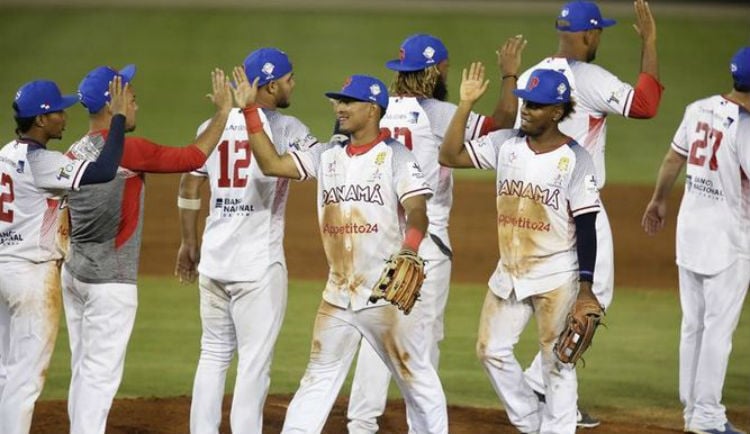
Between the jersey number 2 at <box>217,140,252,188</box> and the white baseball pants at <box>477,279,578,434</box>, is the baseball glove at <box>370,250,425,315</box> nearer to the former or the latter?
the white baseball pants at <box>477,279,578,434</box>

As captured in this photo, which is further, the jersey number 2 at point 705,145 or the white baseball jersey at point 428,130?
the jersey number 2 at point 705,145

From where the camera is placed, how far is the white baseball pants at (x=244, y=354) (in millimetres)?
7633

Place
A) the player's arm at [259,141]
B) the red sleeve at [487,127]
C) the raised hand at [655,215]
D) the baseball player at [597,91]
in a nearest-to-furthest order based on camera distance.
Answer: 1. the player's arm at [259,141]
2. the red sleeve at [487,127]
3. the baseball player at [597,91]
4. the raised hand at [655,215]

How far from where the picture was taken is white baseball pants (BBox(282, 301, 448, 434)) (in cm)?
717

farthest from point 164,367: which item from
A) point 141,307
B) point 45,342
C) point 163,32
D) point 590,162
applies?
point 163,32

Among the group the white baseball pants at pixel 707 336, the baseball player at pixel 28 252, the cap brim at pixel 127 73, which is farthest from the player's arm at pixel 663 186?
the baseball player at pixel 28 252

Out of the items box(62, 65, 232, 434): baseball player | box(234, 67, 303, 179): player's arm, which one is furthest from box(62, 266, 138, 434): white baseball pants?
box(234, 67, 303, 179): player's arm

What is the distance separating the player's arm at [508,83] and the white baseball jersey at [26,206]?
259 cm

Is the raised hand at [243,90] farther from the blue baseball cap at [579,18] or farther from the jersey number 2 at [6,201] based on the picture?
the blue baseball cap at [579,18]

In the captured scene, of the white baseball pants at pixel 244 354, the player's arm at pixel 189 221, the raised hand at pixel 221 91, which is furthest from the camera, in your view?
the player's arm at pixel 189 221

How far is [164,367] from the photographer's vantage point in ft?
33.8

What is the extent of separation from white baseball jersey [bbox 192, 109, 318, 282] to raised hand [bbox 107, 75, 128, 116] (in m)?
0.55

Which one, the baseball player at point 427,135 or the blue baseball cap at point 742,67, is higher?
the blue baseball cap at point 742,67

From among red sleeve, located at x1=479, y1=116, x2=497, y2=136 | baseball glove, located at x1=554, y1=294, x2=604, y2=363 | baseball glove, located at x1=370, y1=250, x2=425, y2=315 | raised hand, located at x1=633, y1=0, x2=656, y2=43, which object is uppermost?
raised hand, located at x1=633, y1=0, x2=656, y2=43
